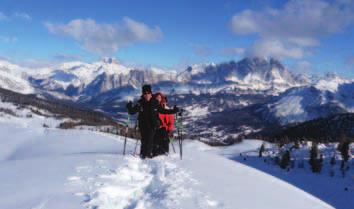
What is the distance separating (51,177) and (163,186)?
13.3 feet

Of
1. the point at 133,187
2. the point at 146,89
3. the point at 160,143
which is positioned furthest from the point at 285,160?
the point at 133,187

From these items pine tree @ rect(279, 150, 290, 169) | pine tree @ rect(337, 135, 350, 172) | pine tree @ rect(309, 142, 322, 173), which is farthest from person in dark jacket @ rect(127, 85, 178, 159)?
pine tree @ rect(279, 150, 290, 169)

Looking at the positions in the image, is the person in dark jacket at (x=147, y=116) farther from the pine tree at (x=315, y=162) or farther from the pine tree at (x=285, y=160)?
the pine tree at (x=285, y=160)

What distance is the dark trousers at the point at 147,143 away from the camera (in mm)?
22609

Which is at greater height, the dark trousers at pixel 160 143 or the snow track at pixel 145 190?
the dark trousers at pixel 160 143

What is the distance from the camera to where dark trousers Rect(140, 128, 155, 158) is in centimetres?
2261

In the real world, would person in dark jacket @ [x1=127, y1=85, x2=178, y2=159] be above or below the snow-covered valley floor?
above

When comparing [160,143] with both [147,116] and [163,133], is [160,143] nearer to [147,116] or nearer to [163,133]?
[163,133]

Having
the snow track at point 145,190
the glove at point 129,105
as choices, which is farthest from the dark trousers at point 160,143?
the snow track at point 145,190

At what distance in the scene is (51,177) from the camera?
1514 centimetres

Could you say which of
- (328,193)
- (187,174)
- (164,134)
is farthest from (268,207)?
(328,193)

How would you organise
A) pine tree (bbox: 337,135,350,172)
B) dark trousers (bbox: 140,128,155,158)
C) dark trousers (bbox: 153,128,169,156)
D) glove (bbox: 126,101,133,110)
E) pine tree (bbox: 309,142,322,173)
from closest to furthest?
1. glove (bbox: 126,101,133,110)
2. dark trousers (bbox: 140,128,155,158)
3. dark trousers (bbox: 153,128,169,156)
4. pine tree (bbox: 337,135,350,172)
5. pine tree (bbox: 309,142,322,173)

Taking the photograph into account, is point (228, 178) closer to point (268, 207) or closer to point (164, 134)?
point (268, 207)

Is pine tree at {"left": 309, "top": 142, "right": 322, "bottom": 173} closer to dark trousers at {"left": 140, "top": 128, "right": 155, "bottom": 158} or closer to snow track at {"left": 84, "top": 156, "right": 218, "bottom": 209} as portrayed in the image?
dark trousers at {"left": 140, "top": 128, "right": 155, "bottom": 158}
